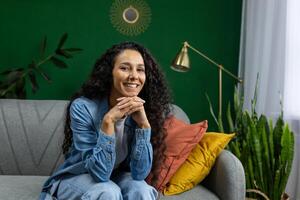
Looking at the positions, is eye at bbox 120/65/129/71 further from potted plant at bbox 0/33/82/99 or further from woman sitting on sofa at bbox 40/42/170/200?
potted plant at bbox 0/33/82/99

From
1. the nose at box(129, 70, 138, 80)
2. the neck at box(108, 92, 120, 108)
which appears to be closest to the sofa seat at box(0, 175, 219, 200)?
the neck at box(108, 92, 120, 108)

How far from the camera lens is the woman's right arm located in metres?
1.62

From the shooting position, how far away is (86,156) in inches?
66.4

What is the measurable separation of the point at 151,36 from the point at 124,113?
5.72 feet

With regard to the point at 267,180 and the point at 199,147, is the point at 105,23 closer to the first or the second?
the point at 199,147

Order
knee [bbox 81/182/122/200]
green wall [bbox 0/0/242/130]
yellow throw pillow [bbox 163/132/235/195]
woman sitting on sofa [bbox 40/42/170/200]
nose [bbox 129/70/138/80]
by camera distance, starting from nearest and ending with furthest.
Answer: knee [bbox 81/182/122/200]
woman sitting on sofa [bbox 40/42/170/200]
nose [bbox 129/70/138/80]
yellow throw pillow [bbox 163/132/235/195]
green wall [bbox 0/0/242/130]

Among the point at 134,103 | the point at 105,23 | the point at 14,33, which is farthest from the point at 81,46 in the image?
the point at 134,103

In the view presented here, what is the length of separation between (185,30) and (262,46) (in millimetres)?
758

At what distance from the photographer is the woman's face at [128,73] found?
1.74 m

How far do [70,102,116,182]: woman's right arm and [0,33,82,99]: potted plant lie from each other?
1331 millimetres

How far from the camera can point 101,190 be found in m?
1.55

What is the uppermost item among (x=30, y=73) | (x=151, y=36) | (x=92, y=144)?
(x=151, y=36)

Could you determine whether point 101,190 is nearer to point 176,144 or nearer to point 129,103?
point 129,103

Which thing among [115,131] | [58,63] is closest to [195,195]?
[115,131]
